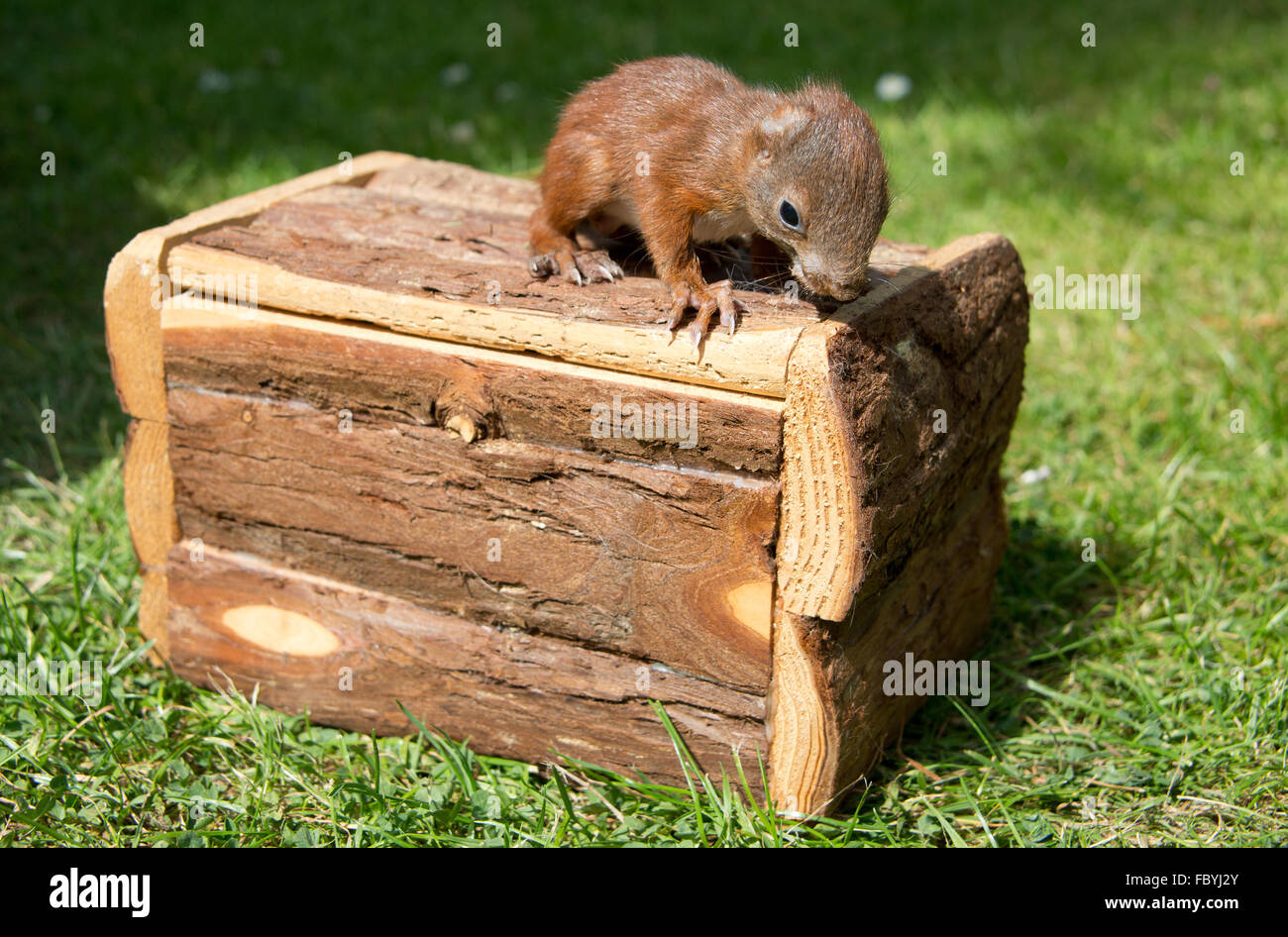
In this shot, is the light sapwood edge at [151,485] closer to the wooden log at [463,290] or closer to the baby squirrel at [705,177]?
the wooden log at [463,290]

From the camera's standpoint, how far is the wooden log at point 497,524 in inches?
91.5

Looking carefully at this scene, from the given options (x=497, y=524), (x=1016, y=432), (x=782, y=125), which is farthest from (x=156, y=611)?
(x=1016, y=432)

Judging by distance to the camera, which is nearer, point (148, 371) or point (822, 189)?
point (822, 189)

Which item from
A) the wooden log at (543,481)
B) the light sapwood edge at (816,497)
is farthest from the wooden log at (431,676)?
the light sapwood edge at (816,497)

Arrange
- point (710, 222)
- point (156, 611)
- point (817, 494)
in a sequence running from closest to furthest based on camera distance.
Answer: point (817, 494) < point (710, 222) < point (156, 611)

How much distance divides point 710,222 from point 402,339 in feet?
2.36

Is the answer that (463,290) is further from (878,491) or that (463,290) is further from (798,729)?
(798,729)

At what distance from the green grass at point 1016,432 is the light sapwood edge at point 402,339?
2.64 feet

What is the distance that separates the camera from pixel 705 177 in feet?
8.20

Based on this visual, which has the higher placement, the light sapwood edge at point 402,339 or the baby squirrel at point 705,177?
the baby squirrel at point 705,177

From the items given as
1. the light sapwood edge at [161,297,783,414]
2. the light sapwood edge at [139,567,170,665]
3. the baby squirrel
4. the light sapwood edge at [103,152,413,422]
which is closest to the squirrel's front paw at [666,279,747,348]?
the baby squirrel

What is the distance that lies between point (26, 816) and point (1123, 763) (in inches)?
92.1

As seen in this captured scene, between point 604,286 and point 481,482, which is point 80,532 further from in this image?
point 604,286

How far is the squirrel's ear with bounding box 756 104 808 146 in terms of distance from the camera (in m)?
2.36
